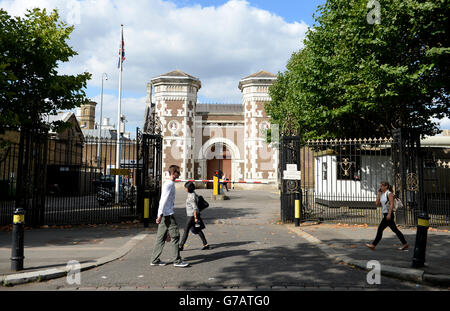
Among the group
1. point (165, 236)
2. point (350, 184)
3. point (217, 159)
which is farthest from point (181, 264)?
point (217, 159)

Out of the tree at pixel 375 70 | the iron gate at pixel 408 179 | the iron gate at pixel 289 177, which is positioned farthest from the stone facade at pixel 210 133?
the iron gate at pixel 408 179

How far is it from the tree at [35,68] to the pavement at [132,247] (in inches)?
148

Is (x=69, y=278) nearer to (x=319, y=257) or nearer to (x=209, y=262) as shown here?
(x=209, y=262)

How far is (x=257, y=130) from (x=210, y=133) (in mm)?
5215

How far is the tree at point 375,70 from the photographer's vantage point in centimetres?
1045

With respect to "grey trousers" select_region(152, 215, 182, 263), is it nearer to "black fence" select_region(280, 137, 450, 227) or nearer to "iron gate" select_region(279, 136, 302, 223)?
"black fence" select_region(280, 137, 450, 227)

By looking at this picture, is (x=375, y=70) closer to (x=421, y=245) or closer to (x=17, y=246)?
(x=421, y=245)

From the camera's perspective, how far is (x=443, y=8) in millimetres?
9906

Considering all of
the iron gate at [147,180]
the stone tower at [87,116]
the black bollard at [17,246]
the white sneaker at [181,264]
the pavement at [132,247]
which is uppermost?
the stone tower at [87,116]

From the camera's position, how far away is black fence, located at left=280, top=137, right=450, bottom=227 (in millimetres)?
10969

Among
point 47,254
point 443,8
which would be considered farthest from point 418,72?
point 47,254

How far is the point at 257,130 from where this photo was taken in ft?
108

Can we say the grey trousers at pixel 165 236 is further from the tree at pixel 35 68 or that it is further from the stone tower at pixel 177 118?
the stone tower at pixel 177 118
